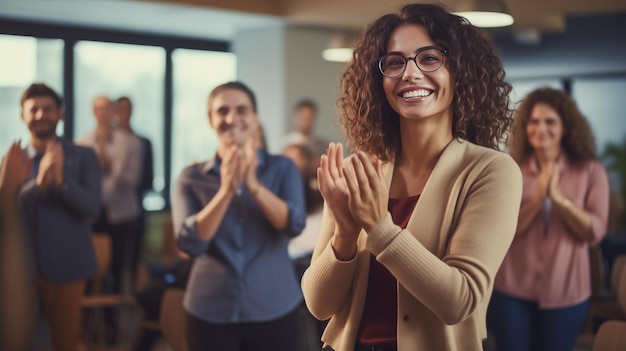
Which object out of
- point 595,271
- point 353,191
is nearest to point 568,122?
point 595,271

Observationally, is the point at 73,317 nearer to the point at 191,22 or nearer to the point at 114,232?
the point at 114,232

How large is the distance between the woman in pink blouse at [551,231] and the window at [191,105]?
718cm

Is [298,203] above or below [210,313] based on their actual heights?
above

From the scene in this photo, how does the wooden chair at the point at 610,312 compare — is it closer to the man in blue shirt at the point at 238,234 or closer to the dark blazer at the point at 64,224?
the man in blue shirt at the point at 238,234

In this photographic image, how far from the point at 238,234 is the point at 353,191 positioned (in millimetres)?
1802

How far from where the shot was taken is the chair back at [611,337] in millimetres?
2932

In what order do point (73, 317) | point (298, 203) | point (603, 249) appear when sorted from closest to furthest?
point (298, 203) → point (73, 317) → point (603, 249)

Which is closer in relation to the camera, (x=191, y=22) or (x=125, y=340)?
(x=125, y=340)

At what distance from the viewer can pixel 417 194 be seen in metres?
2.06

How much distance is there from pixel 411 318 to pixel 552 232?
8.15 ft

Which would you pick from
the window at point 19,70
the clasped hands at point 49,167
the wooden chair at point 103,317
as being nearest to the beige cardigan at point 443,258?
the clasped hands at point 49,167

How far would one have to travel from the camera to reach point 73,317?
4680 millimetres

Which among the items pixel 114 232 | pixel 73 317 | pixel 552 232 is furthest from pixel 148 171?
pixel 552 232

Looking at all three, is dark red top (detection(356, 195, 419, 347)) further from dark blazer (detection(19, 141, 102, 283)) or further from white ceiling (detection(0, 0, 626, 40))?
white ceiling (detection(0, 0, 626, 40))
